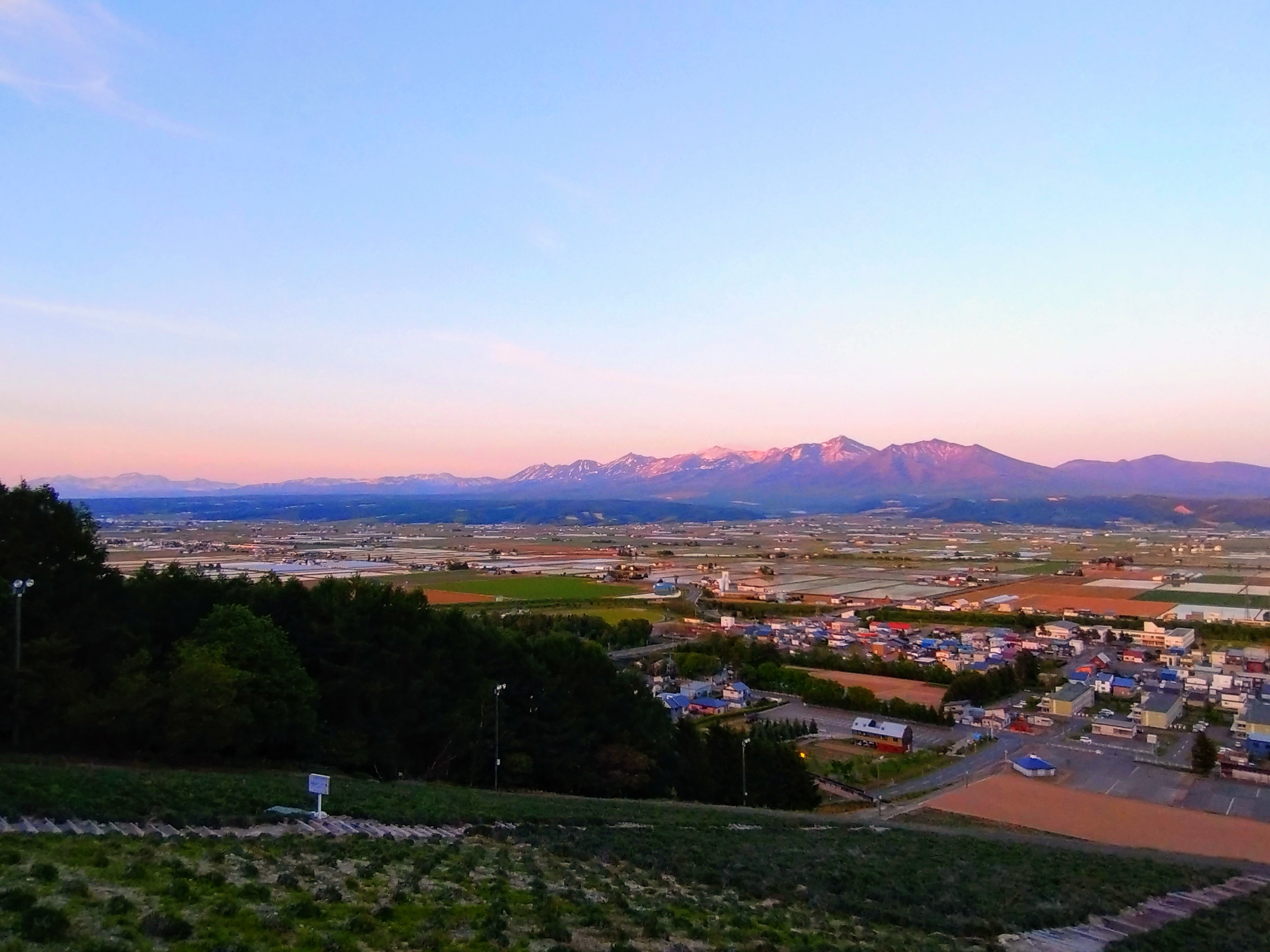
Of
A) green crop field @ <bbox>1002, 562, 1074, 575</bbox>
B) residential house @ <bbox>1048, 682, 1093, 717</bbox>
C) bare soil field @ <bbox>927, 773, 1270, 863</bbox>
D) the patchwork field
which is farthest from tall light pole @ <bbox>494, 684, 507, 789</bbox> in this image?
green crop field @ <bbox>1002, 562, 1074, 575</bbox>

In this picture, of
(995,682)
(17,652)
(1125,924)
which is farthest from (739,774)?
(995,682)

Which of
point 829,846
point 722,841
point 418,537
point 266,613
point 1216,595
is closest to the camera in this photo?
point 722,841

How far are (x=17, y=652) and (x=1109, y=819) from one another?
86.2 ft

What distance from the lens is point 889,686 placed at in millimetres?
40156

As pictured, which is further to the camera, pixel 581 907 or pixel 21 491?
pixel 21 491

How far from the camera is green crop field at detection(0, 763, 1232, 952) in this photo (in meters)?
5.37

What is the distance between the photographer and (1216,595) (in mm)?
65500

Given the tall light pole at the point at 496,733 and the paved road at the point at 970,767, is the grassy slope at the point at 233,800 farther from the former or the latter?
the paved road at the point at 970,767

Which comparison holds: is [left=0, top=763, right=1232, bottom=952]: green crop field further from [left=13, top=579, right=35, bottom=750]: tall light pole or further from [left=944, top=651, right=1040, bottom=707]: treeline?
[left=944, top=651, right=1040, bottom=707]: treeline

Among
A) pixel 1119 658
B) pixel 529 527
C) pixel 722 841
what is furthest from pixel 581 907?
pixel 529 527

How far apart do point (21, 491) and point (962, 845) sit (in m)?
18.9

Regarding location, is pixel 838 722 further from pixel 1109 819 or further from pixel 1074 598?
pixel 1074 598

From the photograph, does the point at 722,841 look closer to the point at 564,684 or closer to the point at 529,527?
the point at 564,684

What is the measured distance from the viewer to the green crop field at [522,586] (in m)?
63.2
